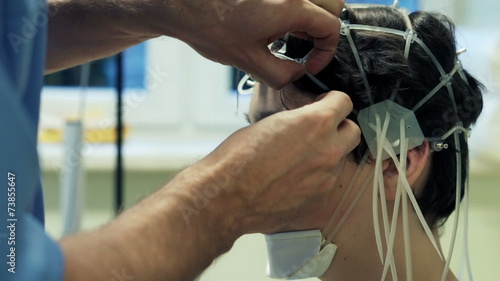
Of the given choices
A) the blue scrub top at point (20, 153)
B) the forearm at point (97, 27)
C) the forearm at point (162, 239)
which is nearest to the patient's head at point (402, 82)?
the forearm at point (97, 27)

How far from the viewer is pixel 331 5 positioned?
952 millimetres

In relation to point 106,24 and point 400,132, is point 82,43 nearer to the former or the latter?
point 106,24

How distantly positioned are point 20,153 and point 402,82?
2.19 feet

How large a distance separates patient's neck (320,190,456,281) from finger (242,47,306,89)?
1.03ft

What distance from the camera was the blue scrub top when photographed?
2.12 feet

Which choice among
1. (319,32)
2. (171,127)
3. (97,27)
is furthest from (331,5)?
(171,127)

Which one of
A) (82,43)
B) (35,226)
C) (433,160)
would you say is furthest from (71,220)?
(35,226)

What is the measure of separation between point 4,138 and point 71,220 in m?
1.12

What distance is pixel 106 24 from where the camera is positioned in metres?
1.10

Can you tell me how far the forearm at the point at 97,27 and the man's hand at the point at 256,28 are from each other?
2.1 inches
